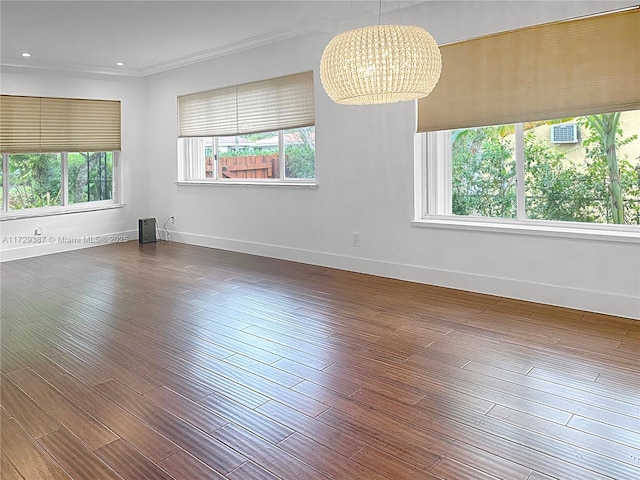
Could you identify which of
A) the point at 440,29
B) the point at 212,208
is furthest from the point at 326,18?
the point at 212,208

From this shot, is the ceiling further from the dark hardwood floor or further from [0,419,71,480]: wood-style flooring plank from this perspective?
[0,419,71,480]: wood-style flooring plank

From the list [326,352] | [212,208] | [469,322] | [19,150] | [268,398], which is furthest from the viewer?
[212,208]

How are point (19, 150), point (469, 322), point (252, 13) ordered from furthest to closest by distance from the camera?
point (19, 150)
point (252, 13)
point (469, 322)

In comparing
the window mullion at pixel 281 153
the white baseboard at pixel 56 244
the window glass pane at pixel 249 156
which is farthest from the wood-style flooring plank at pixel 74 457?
the white baseboard at pixel 56 244

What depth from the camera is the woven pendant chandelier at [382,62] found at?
105 inches

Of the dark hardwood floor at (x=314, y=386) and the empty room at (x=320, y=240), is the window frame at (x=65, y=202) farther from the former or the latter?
the dark hardwood floor at (x=314, y=386)

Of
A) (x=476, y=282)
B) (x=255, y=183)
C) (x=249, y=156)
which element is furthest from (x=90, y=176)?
(x=476, y=282)

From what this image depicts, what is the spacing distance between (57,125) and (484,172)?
212 inches

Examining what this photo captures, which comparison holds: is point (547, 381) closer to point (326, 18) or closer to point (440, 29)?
point (440, 29)

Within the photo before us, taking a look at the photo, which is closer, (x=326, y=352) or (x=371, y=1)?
(x=326, y=352)

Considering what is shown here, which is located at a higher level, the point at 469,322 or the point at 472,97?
the point at 472,97

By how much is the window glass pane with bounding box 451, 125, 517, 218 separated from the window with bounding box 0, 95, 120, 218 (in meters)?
4.96

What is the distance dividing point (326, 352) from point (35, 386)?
161 cm

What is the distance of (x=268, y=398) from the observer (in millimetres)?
2566
